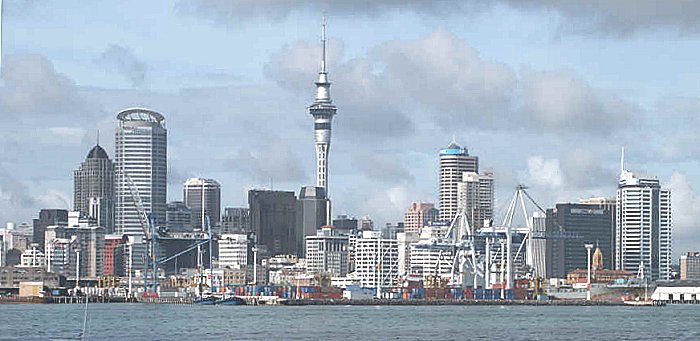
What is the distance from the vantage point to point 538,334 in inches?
3585

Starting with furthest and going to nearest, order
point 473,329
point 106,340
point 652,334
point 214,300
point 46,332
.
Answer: point 214,300 → point 473,329 → point 652,334 → point 46,332 → point 106,340

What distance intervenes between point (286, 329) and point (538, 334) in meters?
17.6

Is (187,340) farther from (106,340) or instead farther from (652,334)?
(652,334)

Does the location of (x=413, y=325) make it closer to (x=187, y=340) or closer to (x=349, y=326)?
(x=349, y=326)

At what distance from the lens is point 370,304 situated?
7864 inches

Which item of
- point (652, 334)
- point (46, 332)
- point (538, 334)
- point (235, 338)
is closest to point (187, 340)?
point (235, 338)

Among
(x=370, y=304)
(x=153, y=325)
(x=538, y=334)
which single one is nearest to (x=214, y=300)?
(x=370, y=304)

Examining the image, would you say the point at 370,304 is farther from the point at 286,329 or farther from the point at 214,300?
the point at 286,329

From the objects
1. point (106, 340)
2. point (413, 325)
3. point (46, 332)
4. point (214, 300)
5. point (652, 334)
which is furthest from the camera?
point (214, 300)

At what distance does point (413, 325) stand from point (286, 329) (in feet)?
45.4

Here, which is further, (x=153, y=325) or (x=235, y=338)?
(x=153, y=325)

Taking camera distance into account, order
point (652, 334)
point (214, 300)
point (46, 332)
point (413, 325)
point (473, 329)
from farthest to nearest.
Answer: point (214, 300), point (413, 325), point (473, 329), point (652, 334), point (46, 332)

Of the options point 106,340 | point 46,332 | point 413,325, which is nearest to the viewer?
point 106,340

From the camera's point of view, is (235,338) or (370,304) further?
(370,304)
